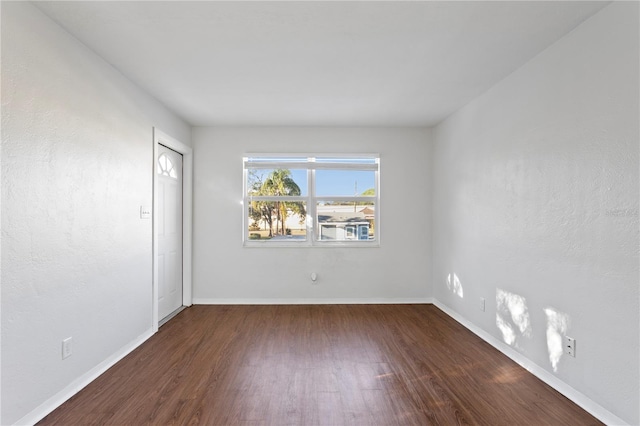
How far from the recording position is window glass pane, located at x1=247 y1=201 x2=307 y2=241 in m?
4.59

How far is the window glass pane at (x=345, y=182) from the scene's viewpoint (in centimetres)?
462

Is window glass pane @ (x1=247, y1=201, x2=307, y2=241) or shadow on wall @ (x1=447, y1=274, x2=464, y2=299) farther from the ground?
window glass pane @ (x1=247, y1=201, x2=307, y2=241)

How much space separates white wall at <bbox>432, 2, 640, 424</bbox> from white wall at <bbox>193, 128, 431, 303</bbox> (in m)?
1.17

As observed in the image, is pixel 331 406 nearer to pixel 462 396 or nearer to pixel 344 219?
pixel 462 396

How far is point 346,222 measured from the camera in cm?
466

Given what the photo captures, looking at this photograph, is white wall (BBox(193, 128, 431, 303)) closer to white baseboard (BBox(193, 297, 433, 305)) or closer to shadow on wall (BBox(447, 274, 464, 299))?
white baseboard (BBox(193, 297, 433, 305))

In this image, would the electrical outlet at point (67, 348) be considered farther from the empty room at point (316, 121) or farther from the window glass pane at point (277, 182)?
the window glass pane at point (277, 182)

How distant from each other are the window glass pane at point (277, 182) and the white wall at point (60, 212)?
5.72 feet

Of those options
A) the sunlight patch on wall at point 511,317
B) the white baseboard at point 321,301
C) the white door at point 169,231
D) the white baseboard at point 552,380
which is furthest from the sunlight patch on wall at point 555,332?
the white door at point 169,231

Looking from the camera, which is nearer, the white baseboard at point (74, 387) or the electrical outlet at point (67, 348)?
the white baseboard at point (74, 387)

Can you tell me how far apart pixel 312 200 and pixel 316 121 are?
1.12 m

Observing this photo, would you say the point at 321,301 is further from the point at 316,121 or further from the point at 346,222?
the point at 316,121

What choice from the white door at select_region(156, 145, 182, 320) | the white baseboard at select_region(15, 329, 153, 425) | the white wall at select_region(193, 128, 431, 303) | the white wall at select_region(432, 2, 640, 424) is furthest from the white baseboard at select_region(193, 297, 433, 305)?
the white baseboard at select_region(15, 329, 153, 425)

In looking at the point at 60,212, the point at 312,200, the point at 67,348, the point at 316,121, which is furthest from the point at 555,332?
the point at 60,212
